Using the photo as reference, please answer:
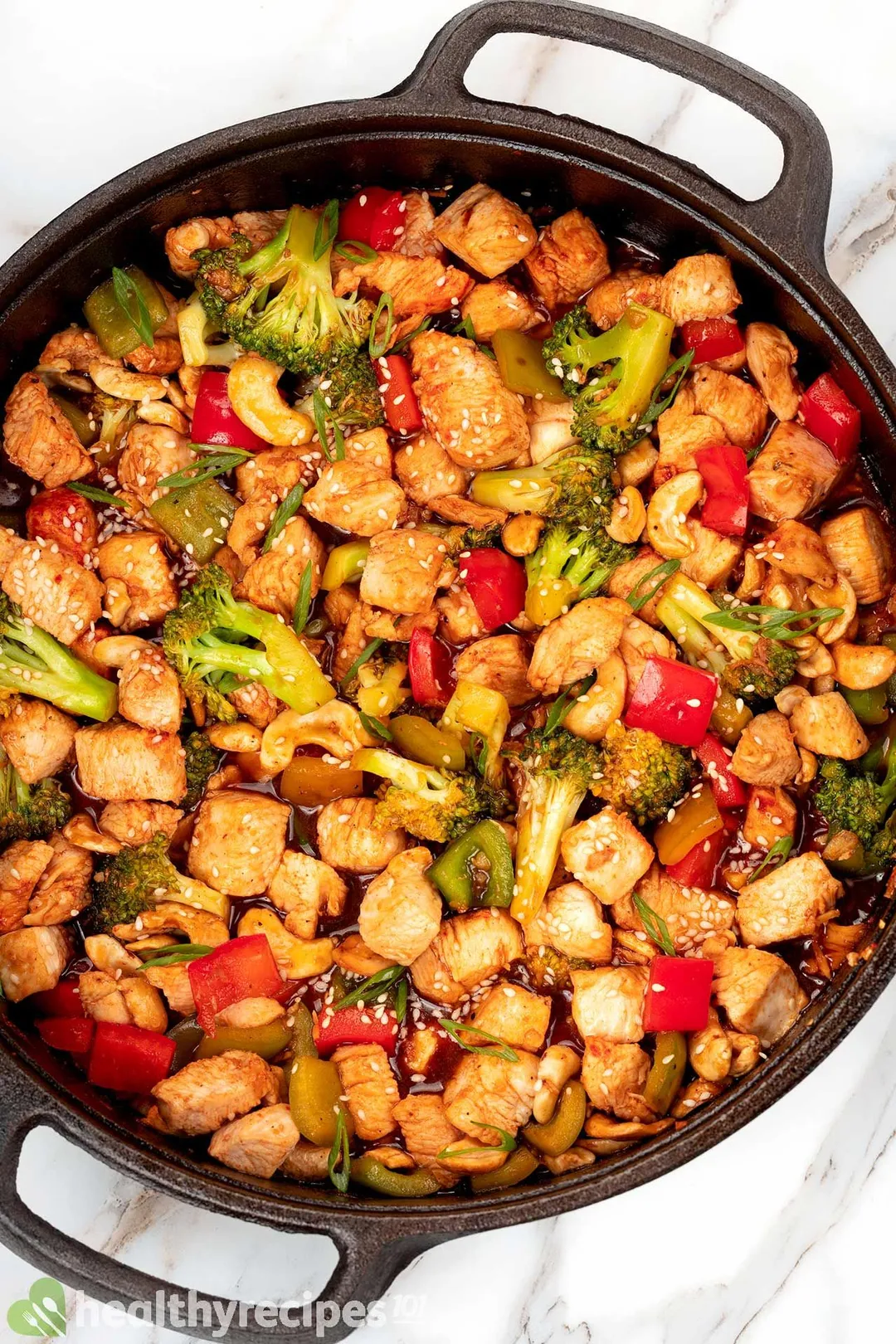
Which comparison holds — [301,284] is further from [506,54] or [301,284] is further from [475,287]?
[506,54]

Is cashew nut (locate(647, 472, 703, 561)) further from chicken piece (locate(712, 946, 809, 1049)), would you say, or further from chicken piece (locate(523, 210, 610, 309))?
chicken piece (locate(712, 946, 809, 1049))

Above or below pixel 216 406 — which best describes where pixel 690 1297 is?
below

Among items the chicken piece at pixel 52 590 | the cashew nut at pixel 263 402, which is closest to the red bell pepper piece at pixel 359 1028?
the chicken piece at pixel 52 590

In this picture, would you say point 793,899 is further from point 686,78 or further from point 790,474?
point 686,78

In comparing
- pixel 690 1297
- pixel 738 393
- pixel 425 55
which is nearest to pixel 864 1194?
pixel 690 1297

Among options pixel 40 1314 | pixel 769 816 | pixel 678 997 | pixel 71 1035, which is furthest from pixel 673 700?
pixel 40 1314

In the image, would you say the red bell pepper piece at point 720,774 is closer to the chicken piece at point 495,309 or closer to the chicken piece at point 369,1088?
the chicken piece at point 369,1088

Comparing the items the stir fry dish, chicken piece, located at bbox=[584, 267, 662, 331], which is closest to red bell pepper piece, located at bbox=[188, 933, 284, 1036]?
the stir fry dish
